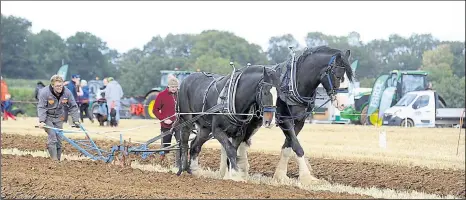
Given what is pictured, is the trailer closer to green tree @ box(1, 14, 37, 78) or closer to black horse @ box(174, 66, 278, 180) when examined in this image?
black horse @ box(174, 66, 278, 180)

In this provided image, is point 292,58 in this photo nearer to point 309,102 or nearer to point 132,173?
point 309,102

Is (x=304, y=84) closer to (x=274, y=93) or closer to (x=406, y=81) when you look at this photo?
(x=274, y=93)

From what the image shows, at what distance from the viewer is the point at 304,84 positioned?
43.3 ft

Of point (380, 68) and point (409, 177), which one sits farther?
point (380, 68)

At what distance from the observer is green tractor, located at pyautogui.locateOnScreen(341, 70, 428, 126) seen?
31.8 metres

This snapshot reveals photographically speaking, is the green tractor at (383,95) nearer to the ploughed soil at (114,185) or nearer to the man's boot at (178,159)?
the man's boot at (178,159)

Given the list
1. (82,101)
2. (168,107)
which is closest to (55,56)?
(82,101)

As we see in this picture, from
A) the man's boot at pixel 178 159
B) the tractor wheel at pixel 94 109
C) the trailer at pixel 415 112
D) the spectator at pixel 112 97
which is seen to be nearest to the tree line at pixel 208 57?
the trailer at pixel 415 112

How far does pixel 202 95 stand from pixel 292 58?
1601 millimetres

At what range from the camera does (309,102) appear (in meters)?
13.2

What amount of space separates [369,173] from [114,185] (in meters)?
4.84

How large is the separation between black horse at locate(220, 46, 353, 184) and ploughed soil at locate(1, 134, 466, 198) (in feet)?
4.27

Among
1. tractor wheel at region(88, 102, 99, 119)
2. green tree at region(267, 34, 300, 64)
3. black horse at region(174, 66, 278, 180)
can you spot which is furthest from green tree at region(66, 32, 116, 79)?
black horse at region(174, 66, 278, 180)

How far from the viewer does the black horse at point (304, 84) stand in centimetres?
1288
